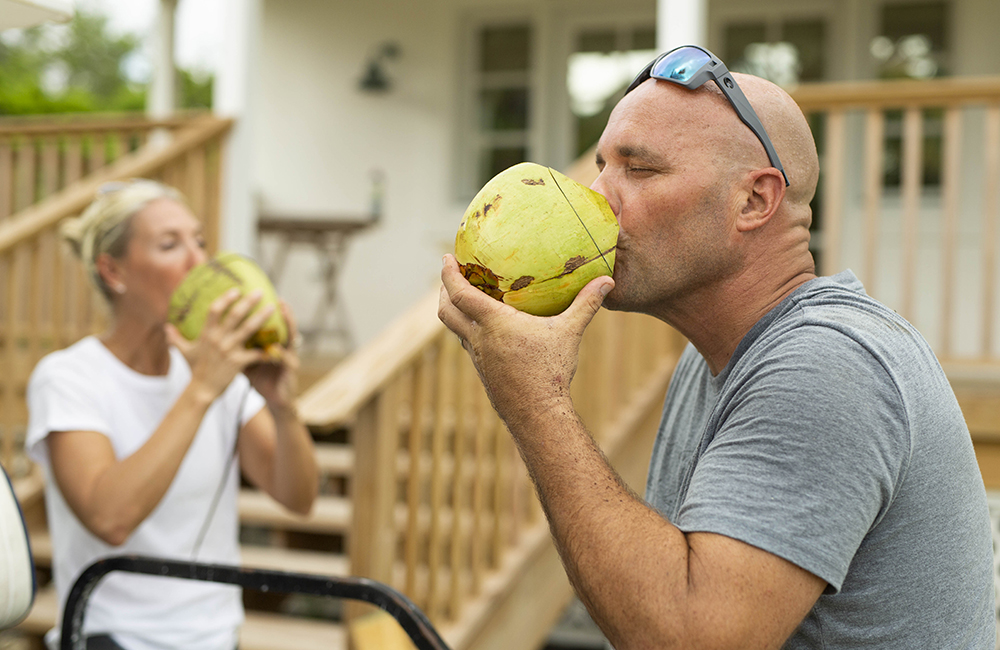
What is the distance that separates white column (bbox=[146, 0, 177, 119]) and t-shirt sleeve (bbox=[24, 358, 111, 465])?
5.20 metres

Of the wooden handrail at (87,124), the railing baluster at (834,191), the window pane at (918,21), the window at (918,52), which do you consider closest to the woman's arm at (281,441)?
the railing baluster at (834,191)

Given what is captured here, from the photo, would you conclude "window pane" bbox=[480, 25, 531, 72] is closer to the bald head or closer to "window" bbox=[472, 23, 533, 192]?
"window" bbox=[472, 23, 533, 192]

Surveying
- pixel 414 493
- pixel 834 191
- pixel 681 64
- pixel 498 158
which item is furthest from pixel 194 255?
pixel 498 158

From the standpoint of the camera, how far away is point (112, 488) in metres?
1.91

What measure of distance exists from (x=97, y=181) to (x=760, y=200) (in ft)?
13.2

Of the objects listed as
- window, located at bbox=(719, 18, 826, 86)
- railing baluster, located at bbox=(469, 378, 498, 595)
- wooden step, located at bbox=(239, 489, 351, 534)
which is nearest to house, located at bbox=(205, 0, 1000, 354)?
window, located at bbox=(719, 18, 826, 86)

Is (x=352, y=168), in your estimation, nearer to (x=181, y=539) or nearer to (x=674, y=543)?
(x=181, y=539)

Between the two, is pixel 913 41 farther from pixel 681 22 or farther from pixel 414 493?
pixel 414 493

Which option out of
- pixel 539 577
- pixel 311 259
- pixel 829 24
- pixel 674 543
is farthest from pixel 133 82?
pixel 674 543

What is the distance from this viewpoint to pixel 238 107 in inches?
195

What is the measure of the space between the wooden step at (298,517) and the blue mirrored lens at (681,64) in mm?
3172

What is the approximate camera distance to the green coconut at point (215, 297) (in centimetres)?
208

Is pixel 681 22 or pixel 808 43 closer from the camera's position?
pixel 681 22

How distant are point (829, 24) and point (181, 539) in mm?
5600
